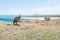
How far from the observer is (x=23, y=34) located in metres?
14.3

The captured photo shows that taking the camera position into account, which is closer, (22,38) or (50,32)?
(22,38)

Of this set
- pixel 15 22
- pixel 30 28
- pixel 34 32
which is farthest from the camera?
pixel 15 22

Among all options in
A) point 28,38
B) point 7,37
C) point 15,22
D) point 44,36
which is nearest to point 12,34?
point 7,37

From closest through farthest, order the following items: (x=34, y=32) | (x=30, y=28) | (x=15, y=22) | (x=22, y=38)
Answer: (x=22, y=38) < (x=34, y=32) < (x=30, y=28) < (x=15, y=22)

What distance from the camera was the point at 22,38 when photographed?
1378cm

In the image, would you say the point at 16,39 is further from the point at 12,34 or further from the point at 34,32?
the point at 34,32

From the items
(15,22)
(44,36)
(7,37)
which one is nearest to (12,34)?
(7,37)

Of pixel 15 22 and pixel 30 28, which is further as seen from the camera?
pixel 15 22

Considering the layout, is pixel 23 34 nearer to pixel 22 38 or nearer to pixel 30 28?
pixel 22 38

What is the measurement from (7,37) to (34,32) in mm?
Answer: 2305

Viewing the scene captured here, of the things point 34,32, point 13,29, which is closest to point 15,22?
point 13,29

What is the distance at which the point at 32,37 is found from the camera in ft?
46.0

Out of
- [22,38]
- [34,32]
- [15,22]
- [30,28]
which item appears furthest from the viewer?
[15,22]

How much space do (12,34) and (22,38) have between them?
1098 mm
